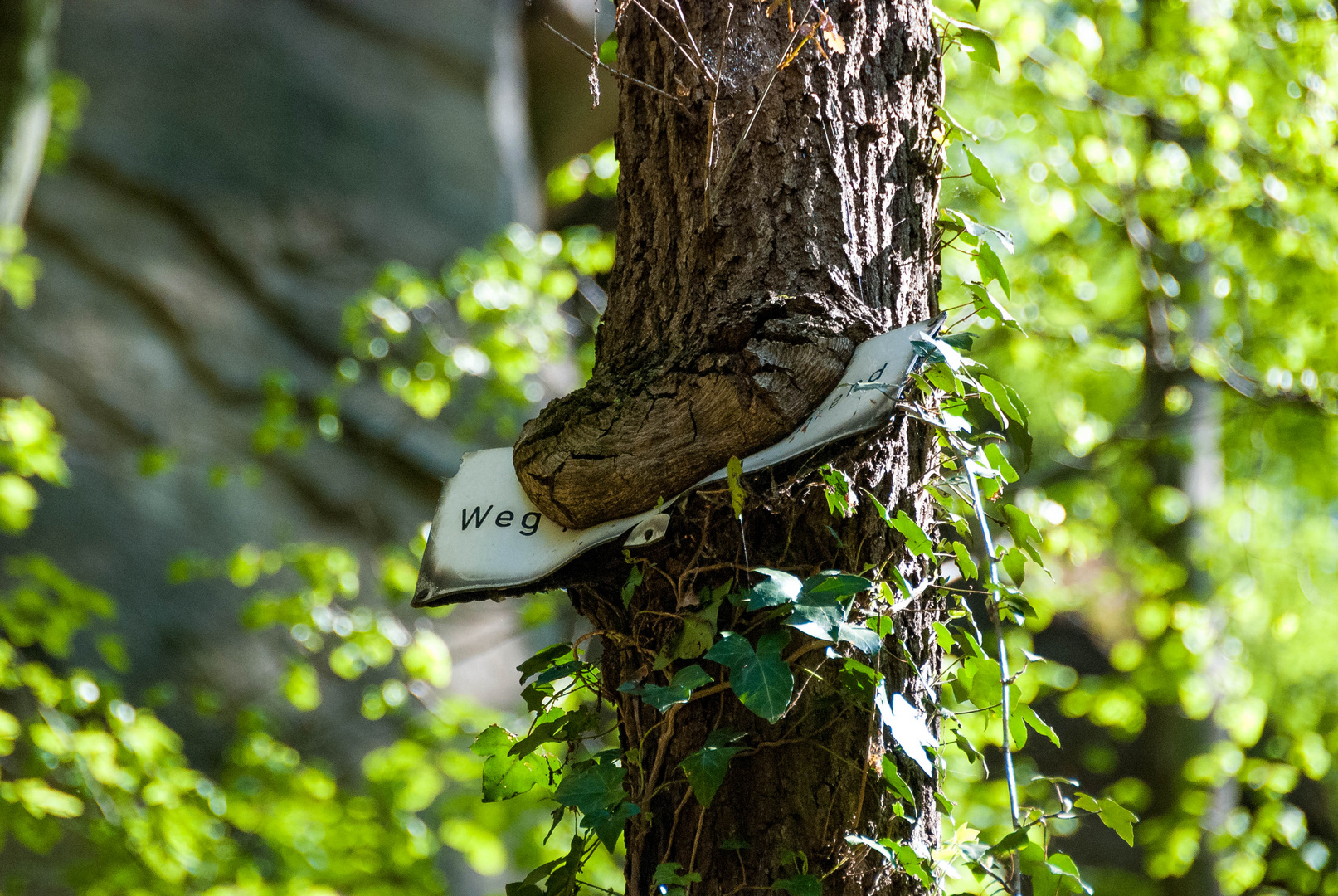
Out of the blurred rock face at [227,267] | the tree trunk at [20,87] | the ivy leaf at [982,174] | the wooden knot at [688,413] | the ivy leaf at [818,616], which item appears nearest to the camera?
the ivy leaf at [818,616]

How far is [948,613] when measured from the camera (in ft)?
3.43

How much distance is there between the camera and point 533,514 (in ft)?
3.43

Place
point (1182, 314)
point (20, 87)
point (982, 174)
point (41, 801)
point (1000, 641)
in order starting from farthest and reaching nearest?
point (1182, 314)
point (20, 87)
point (41, 801)
point (982, 174)
point (1000, 641)

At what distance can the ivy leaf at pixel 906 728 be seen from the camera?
2.87 ft

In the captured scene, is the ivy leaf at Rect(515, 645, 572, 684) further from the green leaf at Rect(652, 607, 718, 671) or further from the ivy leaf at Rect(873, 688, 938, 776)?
the ivy leaf at Rect(873, 688, 938, 776)

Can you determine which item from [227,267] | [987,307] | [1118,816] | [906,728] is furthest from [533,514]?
[227,267]

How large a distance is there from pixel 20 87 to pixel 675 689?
3.15m

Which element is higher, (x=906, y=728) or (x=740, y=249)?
(x=740, y=249)

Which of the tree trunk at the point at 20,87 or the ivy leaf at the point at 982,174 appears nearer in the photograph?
the ivy leaf at the point at 982,174

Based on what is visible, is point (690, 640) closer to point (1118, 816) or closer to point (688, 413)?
point (688, 413)

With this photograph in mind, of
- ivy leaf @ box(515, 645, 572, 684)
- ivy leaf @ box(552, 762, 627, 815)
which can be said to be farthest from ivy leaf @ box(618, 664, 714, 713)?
ivy leaf @ box(515, 645, 572, 684)

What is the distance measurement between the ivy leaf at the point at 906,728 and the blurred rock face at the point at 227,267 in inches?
165

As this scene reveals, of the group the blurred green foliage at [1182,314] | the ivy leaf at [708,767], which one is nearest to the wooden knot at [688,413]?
the ivy leaf at [708,767]

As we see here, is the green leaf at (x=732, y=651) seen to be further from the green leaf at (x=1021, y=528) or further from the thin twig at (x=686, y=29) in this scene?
the thin twig at (x=686, y=29)
